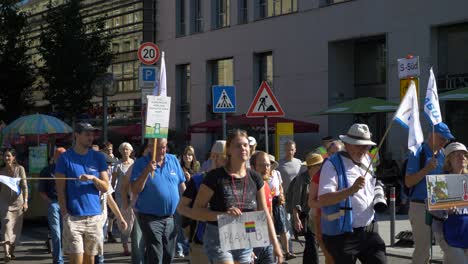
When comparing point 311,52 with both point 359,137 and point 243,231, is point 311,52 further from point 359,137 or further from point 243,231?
point 243,231

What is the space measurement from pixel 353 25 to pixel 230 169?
70.4ft

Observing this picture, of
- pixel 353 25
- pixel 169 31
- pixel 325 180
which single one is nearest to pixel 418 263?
pixel 325 180

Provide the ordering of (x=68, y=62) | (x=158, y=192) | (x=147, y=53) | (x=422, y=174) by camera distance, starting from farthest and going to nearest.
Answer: (x=68, y=62) → (x=147, y=53) → (x=158, y=192) → (x=422, y=174)

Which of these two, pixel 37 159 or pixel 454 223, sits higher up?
pixel 37 159

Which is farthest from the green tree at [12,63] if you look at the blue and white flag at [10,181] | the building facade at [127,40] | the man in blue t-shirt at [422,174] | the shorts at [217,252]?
the shorts at [217,252]

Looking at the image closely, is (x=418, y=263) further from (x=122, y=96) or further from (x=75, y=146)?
(x=122, y=96)

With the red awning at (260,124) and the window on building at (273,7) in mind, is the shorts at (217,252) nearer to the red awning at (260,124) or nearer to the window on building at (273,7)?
the red awning at (260,124)

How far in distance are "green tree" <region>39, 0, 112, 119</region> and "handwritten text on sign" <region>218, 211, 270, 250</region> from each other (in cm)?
2264

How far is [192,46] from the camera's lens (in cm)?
3638

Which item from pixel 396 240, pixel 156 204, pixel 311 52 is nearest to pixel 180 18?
pixel 311 52

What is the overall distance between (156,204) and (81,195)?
32.4 inches

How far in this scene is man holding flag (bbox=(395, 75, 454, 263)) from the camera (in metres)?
7.79

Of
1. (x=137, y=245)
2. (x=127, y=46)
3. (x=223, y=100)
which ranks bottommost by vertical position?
(x=137, y=245)

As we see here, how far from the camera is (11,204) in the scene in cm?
1248
